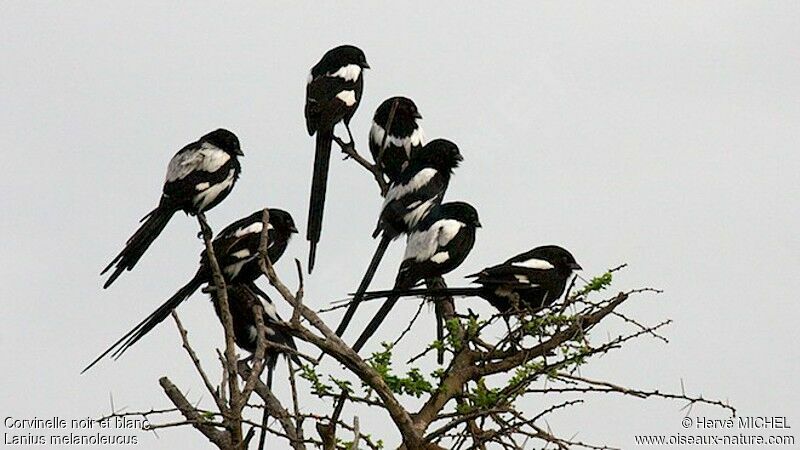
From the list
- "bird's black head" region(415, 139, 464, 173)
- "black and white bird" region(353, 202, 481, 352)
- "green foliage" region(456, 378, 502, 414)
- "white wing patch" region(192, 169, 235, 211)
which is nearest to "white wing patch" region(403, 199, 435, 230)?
"black and white bird" region(353, 202, 481, 352)

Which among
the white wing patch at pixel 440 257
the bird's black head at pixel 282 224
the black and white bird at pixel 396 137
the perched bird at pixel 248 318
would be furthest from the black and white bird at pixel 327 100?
the white wing patch at pixel 440 257

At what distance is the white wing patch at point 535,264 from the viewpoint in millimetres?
6754

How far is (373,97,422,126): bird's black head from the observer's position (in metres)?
8.84

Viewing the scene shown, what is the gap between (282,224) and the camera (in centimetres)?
748

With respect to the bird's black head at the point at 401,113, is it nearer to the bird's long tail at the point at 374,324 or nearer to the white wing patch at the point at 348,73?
the white wing patch at the point at 348,73

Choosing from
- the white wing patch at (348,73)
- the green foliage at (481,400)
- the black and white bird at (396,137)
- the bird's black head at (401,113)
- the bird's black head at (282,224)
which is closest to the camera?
the green foliage at (481,400)

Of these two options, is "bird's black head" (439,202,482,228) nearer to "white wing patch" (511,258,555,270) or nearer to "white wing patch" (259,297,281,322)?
"white wing patch" (511,258,555,270)

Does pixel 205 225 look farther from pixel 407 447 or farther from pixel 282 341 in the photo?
pixel 407 447

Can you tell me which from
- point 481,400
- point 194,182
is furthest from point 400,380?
point 194,182

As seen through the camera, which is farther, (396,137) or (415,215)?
(396,137)

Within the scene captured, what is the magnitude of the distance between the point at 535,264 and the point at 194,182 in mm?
1807

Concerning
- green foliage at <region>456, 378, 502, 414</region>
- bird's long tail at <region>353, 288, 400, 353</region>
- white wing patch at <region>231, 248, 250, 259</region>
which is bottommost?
green foliage at <region>456, 378, 502, 414</region>

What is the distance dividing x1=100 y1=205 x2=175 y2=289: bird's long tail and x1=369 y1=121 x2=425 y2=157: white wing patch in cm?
187

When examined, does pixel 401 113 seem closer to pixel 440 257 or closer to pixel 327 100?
pixel 327 100
